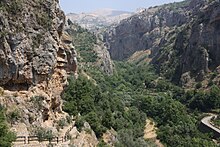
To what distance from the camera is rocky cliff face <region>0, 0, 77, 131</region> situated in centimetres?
3675

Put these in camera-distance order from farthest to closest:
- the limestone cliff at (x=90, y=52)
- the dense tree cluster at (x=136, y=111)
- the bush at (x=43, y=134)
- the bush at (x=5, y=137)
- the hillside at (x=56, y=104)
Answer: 1. the limestone cliff at (x=90, y=52)
2. the dense tree cluster at (x=136, y=111)
3. the hillside at (x=56, y=104)
4. the bush at (x=43, y=134)
5. the bush at (x=5, y=137)

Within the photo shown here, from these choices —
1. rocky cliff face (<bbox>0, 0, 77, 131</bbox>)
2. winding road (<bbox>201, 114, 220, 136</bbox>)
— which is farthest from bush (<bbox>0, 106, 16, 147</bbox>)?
winding road (<bbox>201, 114, 220, 136</bbox>)

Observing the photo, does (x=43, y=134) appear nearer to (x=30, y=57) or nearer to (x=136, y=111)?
(x=30, y=57)

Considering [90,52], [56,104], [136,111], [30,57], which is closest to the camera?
[30,57]

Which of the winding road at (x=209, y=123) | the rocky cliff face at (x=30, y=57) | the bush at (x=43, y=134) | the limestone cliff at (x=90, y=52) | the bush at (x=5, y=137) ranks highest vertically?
the rocky cliff face at (x=30, y=57)

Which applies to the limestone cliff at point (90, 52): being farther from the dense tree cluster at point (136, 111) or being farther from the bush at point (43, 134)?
the bush at point (43, 134)

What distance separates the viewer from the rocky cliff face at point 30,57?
36750 mm

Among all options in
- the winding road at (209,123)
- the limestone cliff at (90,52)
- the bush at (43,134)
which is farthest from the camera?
the limestone cliff at (90,52)

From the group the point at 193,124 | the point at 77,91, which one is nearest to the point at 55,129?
the point at 77,91

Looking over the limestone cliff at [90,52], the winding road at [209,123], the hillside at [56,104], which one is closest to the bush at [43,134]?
the hillside at [56,104]

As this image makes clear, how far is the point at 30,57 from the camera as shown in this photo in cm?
3931

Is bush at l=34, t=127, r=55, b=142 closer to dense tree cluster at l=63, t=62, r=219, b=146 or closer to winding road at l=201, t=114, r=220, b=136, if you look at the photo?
dense tree cluster at l=63, t=62, r=219, b=146

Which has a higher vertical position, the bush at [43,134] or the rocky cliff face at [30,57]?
the rocky cliff face at [30,57]

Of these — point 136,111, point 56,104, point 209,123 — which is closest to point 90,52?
point 136,111
